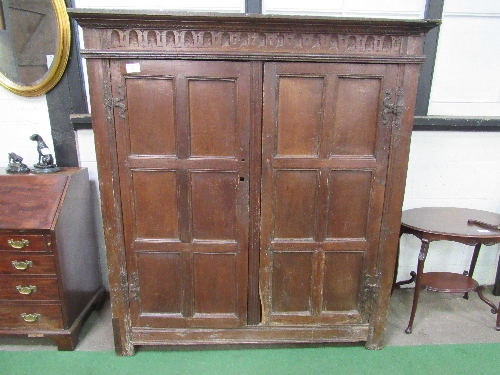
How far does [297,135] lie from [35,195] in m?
1.59

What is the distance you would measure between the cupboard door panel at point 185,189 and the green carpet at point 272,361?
0.23 m

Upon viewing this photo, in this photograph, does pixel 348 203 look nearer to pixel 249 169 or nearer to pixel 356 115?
pixel 356 115

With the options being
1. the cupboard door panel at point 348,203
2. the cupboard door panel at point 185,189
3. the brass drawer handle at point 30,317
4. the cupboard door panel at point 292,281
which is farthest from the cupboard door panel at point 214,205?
the brass drawer handle at point 30,317

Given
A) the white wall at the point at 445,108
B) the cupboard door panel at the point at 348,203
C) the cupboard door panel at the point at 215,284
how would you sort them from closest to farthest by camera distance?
the cupboard door panel at the point at 348,203, the cupboard door panel at the point at 215,284, the white wall at the point at 445,108

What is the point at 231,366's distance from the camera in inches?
81.7

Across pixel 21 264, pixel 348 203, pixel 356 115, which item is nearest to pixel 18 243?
pixel 21 264

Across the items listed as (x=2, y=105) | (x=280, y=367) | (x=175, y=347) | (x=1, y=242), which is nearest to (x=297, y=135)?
(x=280, y=367)

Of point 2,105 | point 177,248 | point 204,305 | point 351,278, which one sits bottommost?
point 204,305

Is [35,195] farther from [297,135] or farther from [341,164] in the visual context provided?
[341,164]

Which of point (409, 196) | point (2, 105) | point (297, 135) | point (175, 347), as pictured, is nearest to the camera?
point (297, 135)

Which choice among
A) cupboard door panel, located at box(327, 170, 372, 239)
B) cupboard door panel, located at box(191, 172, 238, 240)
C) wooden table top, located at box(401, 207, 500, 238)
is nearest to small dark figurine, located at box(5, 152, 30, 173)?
cupboard door panel, located at box(191, 172, 238, 240)

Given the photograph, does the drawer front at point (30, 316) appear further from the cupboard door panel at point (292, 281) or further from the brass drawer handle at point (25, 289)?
the cupboard door panel at point (292, 281)

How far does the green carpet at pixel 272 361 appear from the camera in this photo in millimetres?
2043

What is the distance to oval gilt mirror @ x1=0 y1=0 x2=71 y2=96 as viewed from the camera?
225 cm
